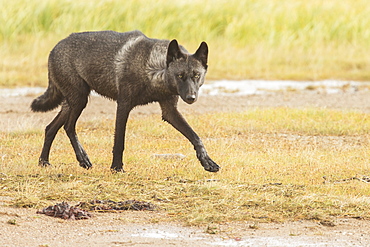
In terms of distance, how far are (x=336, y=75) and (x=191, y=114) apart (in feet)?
19.6

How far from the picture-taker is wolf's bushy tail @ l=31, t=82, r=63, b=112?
8.30 metres

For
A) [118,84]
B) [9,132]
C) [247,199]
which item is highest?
[118,84]

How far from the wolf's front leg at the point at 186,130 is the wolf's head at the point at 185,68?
19.4 inches

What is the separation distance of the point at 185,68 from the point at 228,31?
1237 cm

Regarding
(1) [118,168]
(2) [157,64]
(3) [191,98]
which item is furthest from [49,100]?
(3) [191,98]

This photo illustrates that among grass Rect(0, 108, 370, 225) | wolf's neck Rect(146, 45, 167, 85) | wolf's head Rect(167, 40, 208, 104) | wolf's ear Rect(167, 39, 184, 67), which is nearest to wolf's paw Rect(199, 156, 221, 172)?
grass Rect(0, 108, 370, 225)

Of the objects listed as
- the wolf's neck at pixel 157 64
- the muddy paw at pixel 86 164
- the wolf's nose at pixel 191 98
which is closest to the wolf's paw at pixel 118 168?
the muddy paw at pixel 86 164

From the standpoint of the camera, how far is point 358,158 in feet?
28.8

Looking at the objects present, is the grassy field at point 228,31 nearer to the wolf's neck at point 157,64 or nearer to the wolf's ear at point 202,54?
the wolf's neck at point 157,64

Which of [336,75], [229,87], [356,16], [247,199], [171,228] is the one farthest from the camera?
[356,16]

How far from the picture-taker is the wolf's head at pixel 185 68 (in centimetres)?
696

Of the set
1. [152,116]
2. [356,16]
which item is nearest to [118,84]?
[152,116]

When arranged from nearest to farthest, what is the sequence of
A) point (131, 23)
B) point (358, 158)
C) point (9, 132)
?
point (358, 158) < point (9, 132) < point (131, 23)

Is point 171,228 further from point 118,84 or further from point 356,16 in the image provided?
point 356,16
